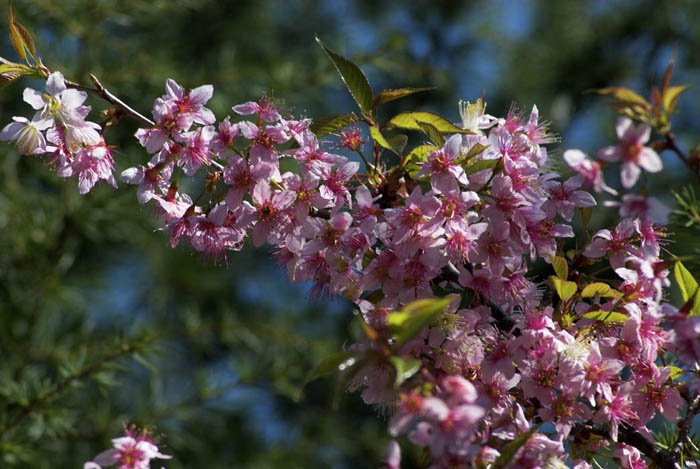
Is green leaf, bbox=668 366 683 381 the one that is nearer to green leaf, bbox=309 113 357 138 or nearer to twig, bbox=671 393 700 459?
twig, bbox=671 393 700 459

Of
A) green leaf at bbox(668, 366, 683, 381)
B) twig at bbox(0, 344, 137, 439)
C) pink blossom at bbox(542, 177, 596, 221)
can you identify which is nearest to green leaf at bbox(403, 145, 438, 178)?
pink blossom at bbox(542, 177, 596, 221)

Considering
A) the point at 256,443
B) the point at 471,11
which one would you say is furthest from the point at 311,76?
the point at 471,11

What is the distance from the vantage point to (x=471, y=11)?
4.13 meters

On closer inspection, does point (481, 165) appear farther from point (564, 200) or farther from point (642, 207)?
point (642, 207)

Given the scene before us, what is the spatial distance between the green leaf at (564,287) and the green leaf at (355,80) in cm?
29

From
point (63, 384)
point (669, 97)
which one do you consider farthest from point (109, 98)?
point (63, 384)

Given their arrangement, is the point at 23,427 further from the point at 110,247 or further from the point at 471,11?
the point at 471,11

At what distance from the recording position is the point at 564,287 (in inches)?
29.3

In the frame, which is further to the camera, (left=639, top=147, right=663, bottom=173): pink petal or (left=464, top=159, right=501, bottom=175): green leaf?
(left=464, top=159, right=501, bottom=175): green leaf

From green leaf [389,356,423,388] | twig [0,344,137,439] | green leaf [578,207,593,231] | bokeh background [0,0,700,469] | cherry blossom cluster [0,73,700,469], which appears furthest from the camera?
bokeh background [0,0,700,469]

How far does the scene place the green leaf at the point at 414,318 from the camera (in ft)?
1.76

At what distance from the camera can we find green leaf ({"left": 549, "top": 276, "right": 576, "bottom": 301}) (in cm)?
74

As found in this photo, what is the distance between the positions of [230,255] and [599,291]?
2.64 m

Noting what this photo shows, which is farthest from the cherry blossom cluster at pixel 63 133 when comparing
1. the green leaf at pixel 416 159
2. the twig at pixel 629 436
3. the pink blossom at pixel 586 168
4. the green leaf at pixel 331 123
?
the twig at pixel 629 436
